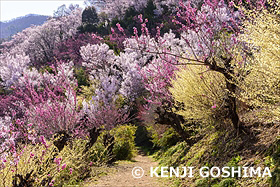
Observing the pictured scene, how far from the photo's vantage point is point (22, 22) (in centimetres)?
19325

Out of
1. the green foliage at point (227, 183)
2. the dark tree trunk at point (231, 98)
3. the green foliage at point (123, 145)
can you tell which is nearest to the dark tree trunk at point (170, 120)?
the dark tree trunk at point (231, 98)

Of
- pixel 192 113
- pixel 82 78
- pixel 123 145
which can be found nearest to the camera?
pixel 192 113

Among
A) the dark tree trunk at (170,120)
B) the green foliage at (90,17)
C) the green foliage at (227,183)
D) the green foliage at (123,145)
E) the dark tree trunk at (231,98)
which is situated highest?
the green foliage at (90,17)

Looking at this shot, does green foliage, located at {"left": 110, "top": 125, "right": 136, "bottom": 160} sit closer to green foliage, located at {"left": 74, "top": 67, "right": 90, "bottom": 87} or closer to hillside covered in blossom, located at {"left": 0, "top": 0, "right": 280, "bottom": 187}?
hillside covered in blossom, located at {"left": 0, "top": 0, "right": 280, "bottom": 187}

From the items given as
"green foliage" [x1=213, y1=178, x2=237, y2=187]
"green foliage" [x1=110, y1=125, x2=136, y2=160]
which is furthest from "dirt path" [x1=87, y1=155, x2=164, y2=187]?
"green foliage" [x1=110, y1=125, x2=136, y2=160]

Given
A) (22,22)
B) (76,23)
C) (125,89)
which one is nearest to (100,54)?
(125,89)

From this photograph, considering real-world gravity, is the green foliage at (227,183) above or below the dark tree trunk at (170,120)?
below

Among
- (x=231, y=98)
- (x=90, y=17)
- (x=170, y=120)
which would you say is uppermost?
(x=90, y=17)

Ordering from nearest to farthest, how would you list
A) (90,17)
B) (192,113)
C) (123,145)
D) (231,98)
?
1. (231,98)
2. (192,113)
3. (123,145)
4. (90,17)

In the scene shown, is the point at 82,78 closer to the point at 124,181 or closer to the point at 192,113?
the point at 124,181

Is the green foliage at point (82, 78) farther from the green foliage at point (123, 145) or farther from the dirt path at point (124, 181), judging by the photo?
the dirt path at point (124, 181)

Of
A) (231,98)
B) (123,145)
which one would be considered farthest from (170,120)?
(123,145)

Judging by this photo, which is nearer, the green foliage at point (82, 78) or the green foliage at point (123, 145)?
the green foliage at point (123, 145)

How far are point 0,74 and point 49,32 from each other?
18.5 m
